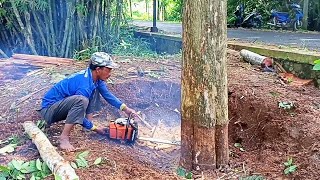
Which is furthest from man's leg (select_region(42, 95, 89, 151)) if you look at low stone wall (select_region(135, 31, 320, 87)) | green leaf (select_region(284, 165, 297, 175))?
low stone wall (select_region(135, 31, 320, 87))

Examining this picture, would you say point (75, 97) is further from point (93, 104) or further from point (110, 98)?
point (93, 104)

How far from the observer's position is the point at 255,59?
6.48 m

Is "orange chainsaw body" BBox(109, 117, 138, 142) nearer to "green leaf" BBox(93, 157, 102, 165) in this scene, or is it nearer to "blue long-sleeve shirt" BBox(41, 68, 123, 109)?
"blue long-sleeve shirt" BBox(41, 68, 123, 109)

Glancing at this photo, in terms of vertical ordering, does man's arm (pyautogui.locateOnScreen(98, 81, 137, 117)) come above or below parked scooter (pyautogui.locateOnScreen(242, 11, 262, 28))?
below

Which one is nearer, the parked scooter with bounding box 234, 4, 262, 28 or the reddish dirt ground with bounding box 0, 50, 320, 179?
the reddish dirt ground with bounding box 0, 50, 320, 179

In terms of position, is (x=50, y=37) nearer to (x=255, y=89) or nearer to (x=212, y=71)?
(x=255, y=89)

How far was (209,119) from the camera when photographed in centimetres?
361

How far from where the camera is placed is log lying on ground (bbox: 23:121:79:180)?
3.05 metres

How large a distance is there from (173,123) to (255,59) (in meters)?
1.81

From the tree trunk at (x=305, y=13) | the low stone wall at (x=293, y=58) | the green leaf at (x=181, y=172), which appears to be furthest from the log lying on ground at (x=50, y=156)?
the tree trunk at (x=305, y=13)

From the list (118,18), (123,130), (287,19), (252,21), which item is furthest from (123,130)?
(252,21)

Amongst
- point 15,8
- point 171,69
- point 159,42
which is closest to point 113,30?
point 159,42

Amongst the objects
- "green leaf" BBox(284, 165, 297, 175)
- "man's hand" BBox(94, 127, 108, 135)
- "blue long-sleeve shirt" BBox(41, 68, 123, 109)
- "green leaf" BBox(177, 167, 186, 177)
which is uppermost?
"blue long-sleeve shirt" BBox(41, 68, 123, 109)

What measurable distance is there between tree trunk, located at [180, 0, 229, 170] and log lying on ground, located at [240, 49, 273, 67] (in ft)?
9.19
